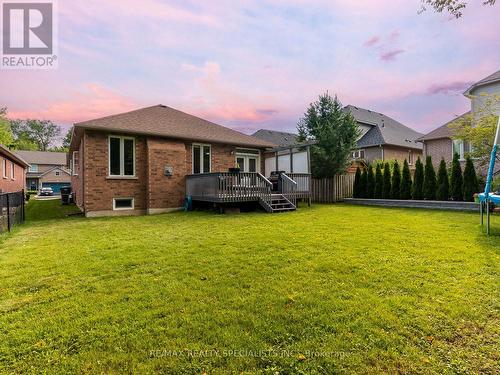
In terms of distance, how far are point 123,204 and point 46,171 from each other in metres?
48.6

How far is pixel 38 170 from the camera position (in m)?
51.9

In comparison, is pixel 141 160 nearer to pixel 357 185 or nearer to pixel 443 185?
pixel 357 185

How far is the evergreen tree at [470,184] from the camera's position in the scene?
37.7ft

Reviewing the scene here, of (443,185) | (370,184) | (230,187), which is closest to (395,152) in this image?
(370,184)

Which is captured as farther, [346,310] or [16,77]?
[16,77]

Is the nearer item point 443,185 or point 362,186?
point 443,185

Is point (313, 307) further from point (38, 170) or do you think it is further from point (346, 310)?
point (38, 170)

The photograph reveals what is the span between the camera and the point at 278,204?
Answer: 1151cm

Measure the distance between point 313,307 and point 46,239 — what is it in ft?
21.9

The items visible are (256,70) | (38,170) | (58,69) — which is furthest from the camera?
(38,170)

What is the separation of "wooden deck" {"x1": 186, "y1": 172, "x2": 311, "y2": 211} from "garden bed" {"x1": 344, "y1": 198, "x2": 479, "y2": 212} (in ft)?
12.1

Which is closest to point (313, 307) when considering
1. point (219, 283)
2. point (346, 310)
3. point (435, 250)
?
point (346, 310)

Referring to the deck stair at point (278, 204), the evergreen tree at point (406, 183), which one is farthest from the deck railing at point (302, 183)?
the evergreen tree at point (406, 183)

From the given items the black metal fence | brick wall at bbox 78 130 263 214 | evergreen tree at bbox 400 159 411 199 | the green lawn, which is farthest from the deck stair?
the black metal fence
